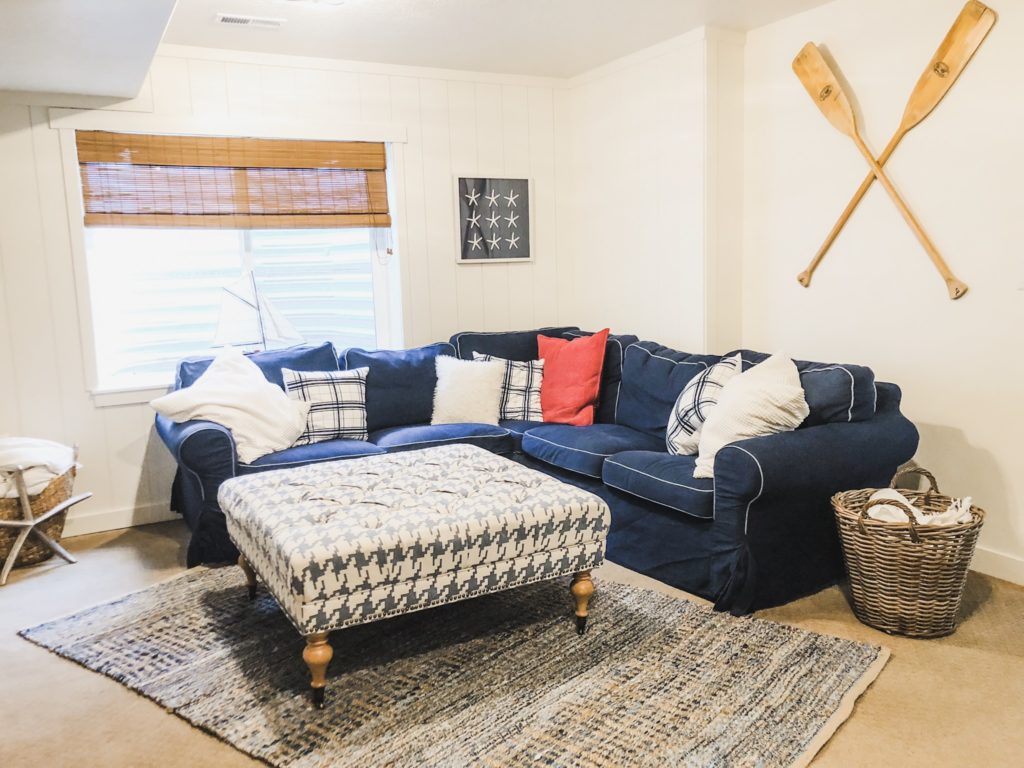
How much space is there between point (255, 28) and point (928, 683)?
349 cm

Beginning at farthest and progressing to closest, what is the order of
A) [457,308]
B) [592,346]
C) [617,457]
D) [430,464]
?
[457,308]
[592,346]
[617,457]
[430,464]

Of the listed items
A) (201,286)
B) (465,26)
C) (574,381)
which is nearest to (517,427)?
(574,381)

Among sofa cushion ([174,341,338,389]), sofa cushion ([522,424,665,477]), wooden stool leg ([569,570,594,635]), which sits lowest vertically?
wooden stool leg ([569,570,594,635])

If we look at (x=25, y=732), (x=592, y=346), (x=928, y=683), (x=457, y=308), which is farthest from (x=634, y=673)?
(x=457, y=308)

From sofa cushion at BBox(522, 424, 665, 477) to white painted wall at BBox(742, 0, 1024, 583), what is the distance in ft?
2.88

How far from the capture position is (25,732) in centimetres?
225

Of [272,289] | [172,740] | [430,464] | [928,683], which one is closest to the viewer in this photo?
[172,740]

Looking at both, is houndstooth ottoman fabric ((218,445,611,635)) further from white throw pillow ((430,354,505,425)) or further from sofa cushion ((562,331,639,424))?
sofa cushion ((562,331,639,424))

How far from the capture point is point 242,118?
162 inches

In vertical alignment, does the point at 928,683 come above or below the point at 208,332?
below

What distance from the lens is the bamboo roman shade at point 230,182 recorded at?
12.8ft

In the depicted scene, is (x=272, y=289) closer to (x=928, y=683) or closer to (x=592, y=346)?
(x=592, y=346)

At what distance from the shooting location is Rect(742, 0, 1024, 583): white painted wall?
308 cm

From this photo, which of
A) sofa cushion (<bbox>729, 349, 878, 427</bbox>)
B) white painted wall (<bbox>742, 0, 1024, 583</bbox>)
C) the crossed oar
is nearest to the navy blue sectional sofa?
sofa cushion (<bbox>729, 349, 878, 427</bbox>)
